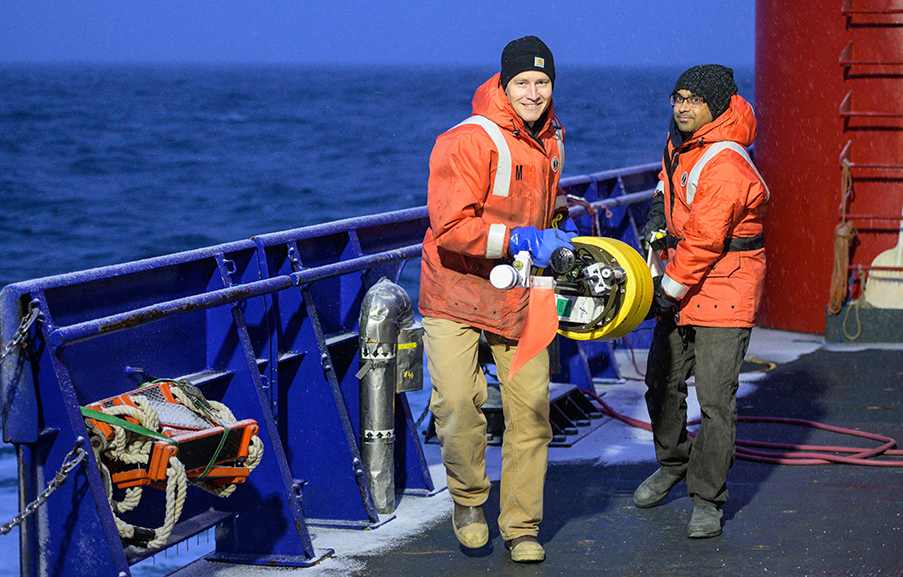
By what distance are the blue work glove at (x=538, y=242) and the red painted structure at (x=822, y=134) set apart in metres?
5.56

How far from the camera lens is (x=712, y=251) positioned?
4.65 metres

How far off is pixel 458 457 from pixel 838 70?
6.01m

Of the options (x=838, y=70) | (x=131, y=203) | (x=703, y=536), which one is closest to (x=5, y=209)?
(x=131, y=203)

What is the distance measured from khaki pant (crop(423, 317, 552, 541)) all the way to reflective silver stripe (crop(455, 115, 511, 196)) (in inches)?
23.2

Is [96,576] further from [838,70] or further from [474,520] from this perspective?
[838,70]

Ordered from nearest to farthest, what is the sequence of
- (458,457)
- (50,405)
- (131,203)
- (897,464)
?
(50,405), (458,457), (897,464), (131,203)

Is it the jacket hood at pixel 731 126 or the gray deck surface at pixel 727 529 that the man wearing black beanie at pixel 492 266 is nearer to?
the gray deck surface at pixel 727 529

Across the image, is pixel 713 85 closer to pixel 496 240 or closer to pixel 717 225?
pixel 717 225

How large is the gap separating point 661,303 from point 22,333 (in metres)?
2.69

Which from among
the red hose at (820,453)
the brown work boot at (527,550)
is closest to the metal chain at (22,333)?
the brown work boot at (527,550)

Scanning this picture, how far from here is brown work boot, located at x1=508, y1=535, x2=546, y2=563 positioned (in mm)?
4473

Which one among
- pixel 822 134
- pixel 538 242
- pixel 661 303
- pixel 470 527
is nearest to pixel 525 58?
pixel 538 242

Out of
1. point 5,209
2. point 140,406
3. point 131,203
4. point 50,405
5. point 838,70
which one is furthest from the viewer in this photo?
point 131,203

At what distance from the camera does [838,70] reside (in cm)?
901
